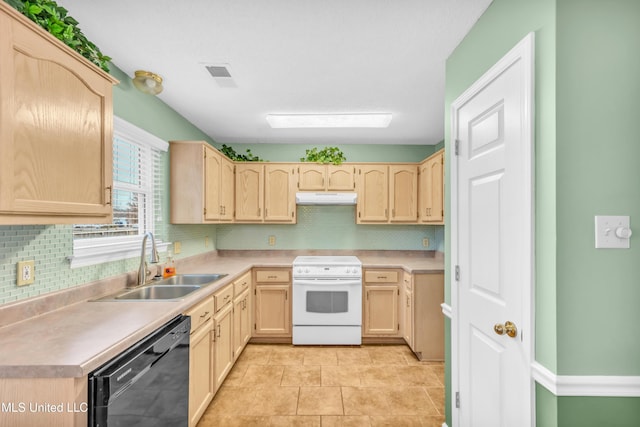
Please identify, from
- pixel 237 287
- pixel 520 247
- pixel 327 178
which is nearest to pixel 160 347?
pixel 237 287

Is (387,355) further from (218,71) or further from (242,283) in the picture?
(218,71)

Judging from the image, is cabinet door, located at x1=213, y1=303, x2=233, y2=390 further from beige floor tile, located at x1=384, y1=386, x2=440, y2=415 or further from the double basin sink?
beige floor tile, located at x1=384, y1=386, x2=440, y2=415

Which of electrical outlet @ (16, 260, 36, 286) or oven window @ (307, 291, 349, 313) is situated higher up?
electrical outlet @ (16, 260, 36, 286)

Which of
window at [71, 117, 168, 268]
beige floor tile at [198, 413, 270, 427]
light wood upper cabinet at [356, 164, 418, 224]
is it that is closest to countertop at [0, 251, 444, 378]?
window at [71, 117, 168, 268]

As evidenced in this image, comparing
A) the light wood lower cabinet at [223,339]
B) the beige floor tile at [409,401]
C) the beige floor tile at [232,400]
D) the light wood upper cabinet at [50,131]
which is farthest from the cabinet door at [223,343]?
the beige floor tile at [409,401]

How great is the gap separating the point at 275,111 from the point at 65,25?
179 cm

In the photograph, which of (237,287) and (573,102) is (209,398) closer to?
(237,287)

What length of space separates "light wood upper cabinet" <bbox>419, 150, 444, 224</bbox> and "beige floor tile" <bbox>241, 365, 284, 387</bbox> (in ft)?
7.27

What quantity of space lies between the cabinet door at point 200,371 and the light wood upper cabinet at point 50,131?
928 mm

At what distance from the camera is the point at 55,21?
4.15 feet

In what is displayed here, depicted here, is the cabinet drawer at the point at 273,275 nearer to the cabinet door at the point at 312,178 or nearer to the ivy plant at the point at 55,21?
the cabinet door at the point at 312,178

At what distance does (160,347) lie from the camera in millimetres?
1452

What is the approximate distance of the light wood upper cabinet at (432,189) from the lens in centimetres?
326

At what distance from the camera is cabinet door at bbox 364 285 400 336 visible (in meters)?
3.42
